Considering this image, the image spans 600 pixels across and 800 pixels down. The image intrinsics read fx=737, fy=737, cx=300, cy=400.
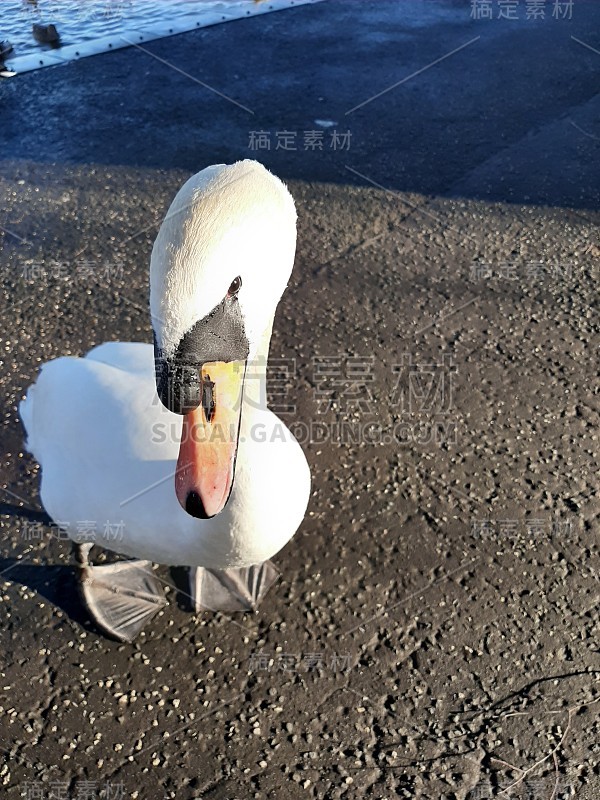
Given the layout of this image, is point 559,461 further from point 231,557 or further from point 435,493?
point 231,557

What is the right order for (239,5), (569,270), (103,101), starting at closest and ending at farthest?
(569,270) < (103,101) < (239,5)

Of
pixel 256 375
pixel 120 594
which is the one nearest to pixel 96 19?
pixel 256 375

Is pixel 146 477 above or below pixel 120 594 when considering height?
above

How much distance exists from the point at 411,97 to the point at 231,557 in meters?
5.19

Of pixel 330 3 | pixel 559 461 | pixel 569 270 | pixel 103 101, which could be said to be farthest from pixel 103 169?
pixel 330 3

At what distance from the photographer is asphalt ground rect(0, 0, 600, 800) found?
2439mm

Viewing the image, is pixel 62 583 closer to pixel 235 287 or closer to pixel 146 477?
pixel 146 477

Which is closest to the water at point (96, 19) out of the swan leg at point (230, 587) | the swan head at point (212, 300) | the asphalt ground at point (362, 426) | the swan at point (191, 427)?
the asphalt ground at point (362, 426)

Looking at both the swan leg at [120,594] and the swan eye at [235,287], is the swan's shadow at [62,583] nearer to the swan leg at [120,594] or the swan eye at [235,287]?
the swan leg at [120,594]

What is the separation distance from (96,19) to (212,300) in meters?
7.32

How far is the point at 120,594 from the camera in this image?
278cm

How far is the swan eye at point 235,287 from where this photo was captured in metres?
1.88

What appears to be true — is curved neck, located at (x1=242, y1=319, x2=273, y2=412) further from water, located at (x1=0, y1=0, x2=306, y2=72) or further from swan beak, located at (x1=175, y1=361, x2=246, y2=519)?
water, located at (x1=0, y1=0, x2=306, y2=72)

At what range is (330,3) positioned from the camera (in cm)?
838
